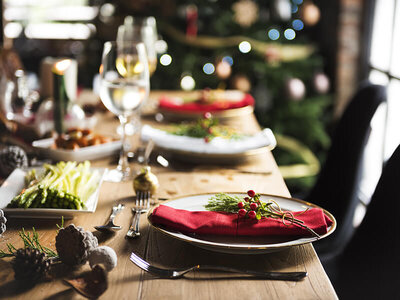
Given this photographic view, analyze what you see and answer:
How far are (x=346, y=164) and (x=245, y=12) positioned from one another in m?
1.81

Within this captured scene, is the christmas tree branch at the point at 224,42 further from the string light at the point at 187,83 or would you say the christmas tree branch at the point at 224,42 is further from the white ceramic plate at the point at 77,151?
the white ceramic plate at the point at 77,151

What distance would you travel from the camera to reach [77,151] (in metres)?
1.28

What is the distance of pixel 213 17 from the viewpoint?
3.43m

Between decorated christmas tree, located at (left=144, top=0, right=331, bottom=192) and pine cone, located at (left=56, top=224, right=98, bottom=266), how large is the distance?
260cm

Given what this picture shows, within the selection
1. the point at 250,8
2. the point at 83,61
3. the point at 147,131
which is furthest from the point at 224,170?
the point at 83,61

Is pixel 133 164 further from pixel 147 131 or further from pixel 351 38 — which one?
pixel 351 38

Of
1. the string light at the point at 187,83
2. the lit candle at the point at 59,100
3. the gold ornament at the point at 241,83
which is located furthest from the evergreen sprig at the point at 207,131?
the gold ornament at the point at 241,83

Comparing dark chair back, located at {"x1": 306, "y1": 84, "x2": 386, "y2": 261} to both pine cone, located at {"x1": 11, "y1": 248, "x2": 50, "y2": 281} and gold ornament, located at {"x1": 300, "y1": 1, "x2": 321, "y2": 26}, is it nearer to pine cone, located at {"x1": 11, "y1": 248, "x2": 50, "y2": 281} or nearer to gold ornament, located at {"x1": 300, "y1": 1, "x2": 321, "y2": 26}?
pine cone, located at {"x1": 11, "y1": 248, "x2": 50, "y2": 281}

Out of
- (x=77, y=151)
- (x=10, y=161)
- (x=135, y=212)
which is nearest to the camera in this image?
(x=135, y=212)

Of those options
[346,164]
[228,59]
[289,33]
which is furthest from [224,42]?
[346,164]

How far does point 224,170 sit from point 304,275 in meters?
0.57

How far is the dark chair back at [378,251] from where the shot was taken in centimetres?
117

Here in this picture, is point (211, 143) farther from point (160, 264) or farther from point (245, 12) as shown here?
point (245, 12)

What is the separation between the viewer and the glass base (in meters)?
1.17
